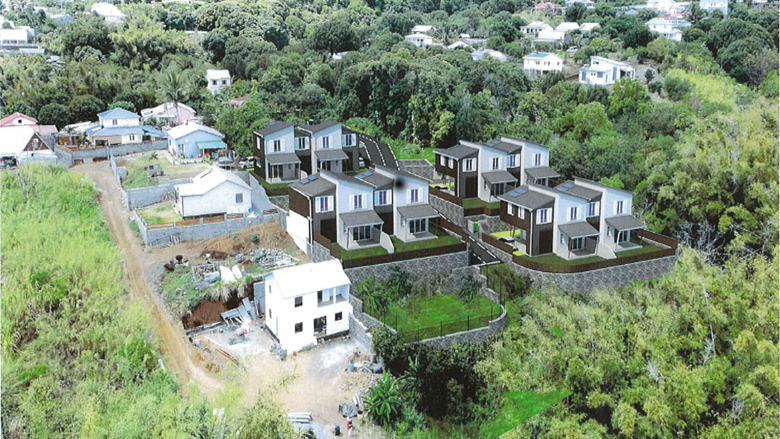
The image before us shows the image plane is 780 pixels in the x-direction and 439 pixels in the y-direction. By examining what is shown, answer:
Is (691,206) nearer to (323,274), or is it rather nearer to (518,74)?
(323,274)

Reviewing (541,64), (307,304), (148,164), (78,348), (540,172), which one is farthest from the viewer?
(541,64)

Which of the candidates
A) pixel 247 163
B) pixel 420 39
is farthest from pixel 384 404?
pixel 420 39

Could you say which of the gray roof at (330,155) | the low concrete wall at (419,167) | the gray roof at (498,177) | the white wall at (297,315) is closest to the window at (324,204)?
the white wall at (297,315)

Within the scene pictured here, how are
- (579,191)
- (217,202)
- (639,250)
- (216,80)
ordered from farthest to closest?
(216,80) < (217,202) < (639,250) < (579,191)

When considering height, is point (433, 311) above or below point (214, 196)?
below

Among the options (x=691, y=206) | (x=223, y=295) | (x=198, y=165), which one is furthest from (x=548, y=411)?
(x=198, y=165)

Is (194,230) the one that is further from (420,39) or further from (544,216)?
(420,39)
